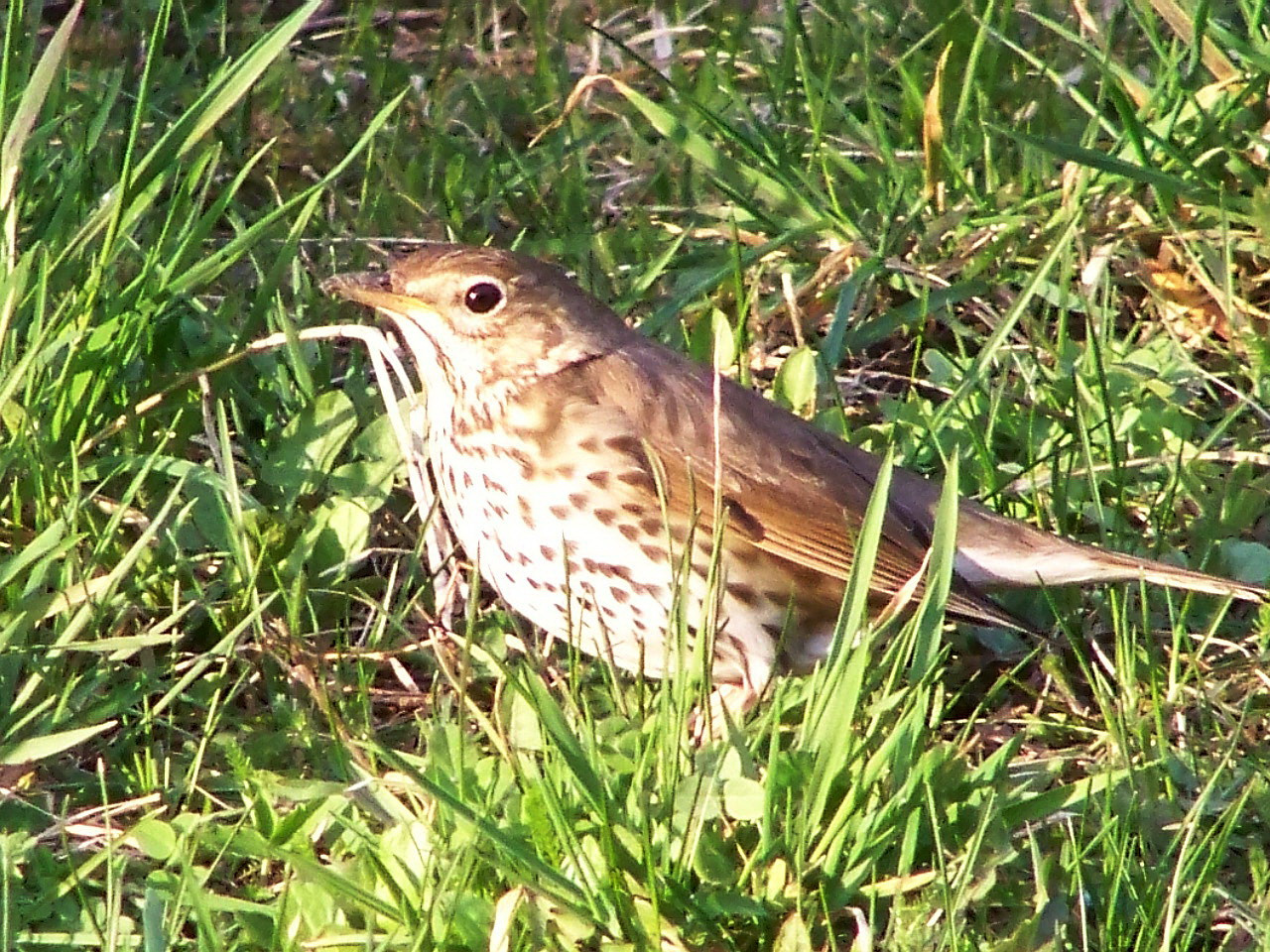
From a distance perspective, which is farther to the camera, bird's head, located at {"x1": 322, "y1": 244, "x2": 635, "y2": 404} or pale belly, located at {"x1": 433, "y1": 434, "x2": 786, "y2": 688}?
bird's head, located at {"x1": 322, "y1": 244, "x2": 635, "y2": 404}

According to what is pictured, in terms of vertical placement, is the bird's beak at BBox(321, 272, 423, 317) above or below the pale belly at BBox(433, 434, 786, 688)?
above

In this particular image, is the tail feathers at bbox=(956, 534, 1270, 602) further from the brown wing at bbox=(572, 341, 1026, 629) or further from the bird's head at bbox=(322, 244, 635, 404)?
the bird's head at bbox=(322, 244, 635, 404)

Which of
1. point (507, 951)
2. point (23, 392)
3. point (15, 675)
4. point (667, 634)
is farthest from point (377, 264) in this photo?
point (507, 951)

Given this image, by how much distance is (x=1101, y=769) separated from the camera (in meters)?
3.49

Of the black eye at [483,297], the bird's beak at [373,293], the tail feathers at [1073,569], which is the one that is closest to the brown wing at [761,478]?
the tail feathers at [1073,569]

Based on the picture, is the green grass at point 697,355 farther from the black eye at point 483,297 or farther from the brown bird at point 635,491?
the black eye at point 483,297

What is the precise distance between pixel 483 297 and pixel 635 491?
52 centimetres

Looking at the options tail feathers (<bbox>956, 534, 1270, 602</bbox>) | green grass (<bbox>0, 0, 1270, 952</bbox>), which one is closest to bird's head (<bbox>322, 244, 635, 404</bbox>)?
green grass (<bbox>0, 0, 1270, 952</bbox>)

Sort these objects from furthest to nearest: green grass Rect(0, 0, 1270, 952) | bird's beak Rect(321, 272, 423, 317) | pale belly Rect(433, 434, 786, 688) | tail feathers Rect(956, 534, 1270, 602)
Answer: bird's beak Rect(321, 272, 423, 317), tail feathers Rect(956, 534, 1270, 602), pale belly Rect(433, 434, 786, 688), green grass Rect(0, 0, 1270, 952)

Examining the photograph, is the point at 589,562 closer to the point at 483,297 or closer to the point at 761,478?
the point at 761,478

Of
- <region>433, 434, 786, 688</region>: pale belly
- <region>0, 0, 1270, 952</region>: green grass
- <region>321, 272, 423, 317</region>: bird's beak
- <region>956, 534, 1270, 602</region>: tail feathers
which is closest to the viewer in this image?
<region>0, 0, 1270, 952</region>: green grass

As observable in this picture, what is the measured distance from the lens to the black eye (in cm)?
404

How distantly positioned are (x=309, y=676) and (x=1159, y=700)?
1452 mm

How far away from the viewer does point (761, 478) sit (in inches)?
156
